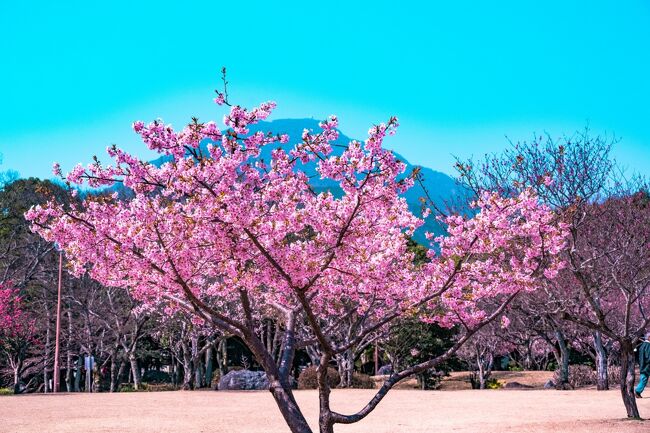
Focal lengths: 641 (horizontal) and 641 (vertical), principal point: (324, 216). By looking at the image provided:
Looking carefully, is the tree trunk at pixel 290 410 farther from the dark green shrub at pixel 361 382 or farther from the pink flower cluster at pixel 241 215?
the dark green shrub at pixel 361 382

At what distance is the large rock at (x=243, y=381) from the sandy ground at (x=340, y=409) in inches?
266

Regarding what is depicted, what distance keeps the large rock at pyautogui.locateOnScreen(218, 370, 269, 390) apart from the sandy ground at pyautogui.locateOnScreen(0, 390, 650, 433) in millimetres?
6752

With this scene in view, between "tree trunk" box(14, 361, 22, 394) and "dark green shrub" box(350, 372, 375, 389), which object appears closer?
"tree trunk" box(14, 361, 22, 394)

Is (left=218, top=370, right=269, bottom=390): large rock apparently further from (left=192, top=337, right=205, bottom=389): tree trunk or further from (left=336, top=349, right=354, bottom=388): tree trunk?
(left=336, top=349, right=354, bottom=388): tree trunk

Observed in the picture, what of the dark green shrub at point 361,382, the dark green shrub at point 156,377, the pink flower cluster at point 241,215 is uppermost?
the pink flower cluster at point 241,215

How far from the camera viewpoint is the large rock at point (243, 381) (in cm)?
2981

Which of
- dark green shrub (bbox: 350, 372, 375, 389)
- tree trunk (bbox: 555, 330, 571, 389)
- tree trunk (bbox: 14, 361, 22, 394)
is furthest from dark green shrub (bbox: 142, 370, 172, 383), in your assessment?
tree trunk (bbox: 555, 330, 571, 389)

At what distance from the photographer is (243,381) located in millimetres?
29922

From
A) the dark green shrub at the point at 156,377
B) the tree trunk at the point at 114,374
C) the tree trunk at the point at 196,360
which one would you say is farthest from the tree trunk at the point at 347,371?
the dark green shrub at the point at 156,377

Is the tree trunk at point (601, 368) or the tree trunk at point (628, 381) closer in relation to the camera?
the tree trunk at point (628, 381)

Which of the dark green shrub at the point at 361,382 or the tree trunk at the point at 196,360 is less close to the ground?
the tree trunk at the point at 196,360

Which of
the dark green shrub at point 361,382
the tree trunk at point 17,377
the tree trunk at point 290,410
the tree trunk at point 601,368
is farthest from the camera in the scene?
the dark green shrub at point 361,382

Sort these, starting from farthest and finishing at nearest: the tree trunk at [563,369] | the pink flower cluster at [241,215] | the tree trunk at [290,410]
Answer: the tree trunk at [563,369]
the tree trunk at [290,410]
the pink flower cluster at [241,215]

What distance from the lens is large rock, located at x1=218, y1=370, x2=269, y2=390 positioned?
97.8ft
